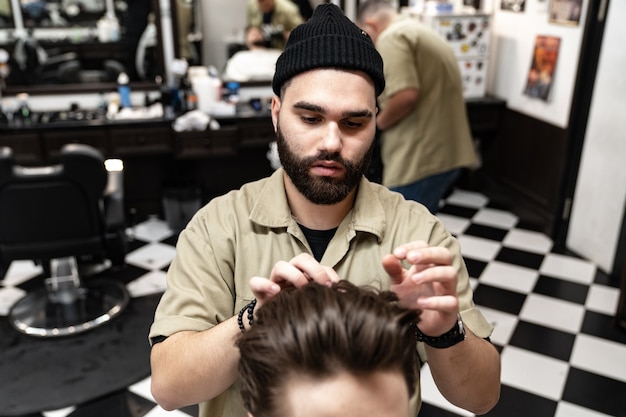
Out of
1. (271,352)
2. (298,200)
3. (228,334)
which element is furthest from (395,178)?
(271,352)

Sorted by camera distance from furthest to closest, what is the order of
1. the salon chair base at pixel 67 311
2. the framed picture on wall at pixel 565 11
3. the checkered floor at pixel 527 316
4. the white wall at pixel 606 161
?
the framed picture on wall at pixel 565 11 < the white wall at pixel 606 161 < the salon chair base at pixel 67 311 < the checkered floor at pixel 527 316

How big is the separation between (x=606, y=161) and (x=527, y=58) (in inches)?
45.5

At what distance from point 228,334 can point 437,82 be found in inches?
88.9

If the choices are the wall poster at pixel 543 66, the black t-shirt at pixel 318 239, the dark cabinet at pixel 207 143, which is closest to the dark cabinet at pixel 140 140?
the dark cabinet at pixel 207 143

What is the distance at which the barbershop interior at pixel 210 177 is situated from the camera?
2596 mm

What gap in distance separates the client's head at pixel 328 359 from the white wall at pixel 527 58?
3.54 meters

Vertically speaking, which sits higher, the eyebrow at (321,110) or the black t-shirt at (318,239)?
the eyebrow at (321,110)

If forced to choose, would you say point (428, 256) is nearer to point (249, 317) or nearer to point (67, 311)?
point (249, 317)

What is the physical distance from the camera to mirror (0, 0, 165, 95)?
12.9ft

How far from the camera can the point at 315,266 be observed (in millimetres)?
849

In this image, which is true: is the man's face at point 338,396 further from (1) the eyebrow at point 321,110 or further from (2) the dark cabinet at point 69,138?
(2) the dark cabinet at point 69,138

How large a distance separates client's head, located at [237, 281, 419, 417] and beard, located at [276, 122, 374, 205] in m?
0.37

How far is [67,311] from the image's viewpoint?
307 centimetres

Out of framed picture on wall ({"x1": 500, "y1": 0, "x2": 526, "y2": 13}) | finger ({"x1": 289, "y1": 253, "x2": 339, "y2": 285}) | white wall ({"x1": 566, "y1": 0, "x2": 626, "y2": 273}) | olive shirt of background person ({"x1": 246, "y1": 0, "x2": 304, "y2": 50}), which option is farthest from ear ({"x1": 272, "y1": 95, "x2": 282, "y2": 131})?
framed picture on wall ({"x1": 500, "y1": 0, "x2": 526, "y2": 13})
